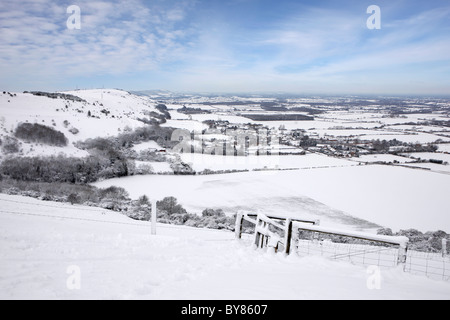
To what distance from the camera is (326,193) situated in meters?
30.5

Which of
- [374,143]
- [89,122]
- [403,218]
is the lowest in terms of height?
[403,218]

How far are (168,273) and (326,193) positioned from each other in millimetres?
28326

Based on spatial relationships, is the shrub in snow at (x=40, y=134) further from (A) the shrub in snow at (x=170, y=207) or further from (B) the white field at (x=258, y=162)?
(A) the shrub in snow at (x=170, y=207)

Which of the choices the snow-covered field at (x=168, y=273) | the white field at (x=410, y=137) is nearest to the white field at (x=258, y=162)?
the white field at (x=410, y=137)

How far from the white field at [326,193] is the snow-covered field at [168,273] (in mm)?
17013

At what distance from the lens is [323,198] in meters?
28.9

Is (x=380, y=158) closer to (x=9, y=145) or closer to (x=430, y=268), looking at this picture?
(x=430, y=268)

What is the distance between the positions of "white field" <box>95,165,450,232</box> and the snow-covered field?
55.8 ft
